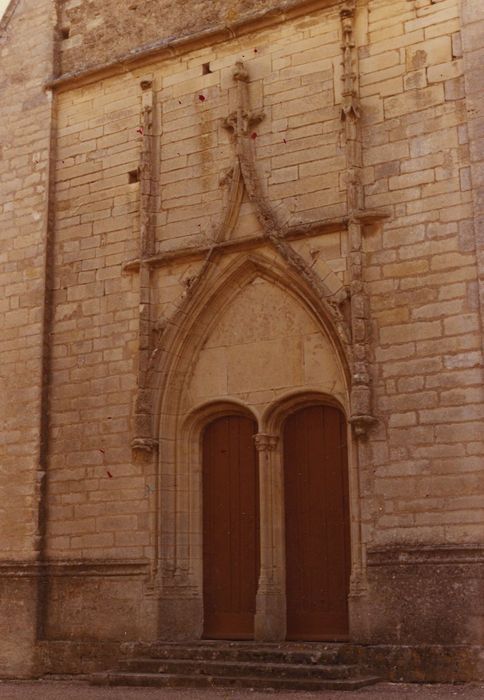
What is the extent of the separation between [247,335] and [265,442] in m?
1.06

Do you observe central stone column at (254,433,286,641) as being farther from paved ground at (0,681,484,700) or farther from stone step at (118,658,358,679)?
paved ground at (0,681,484,700)

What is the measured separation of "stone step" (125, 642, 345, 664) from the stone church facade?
0.97 ft

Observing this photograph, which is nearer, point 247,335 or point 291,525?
point 291,525

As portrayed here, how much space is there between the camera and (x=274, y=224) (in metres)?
9.79

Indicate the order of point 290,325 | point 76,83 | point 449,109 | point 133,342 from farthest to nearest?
point 76,83 < point 133,342 < point 290,325 < point 449,109

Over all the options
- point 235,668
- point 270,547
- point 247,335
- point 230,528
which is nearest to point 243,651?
point 235,668

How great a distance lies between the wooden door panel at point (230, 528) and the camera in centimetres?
969

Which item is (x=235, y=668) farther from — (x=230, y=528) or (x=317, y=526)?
(x=230, y=528)

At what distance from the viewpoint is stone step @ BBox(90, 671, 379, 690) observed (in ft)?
25.7

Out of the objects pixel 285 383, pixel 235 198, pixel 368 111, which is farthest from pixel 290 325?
pixel 368 111

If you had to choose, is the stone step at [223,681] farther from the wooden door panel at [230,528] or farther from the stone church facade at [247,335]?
the wooden door panel at [230,528]

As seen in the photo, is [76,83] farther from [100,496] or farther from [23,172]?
[100,496]

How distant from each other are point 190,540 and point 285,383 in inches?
69.9

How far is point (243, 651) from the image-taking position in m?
8.64
